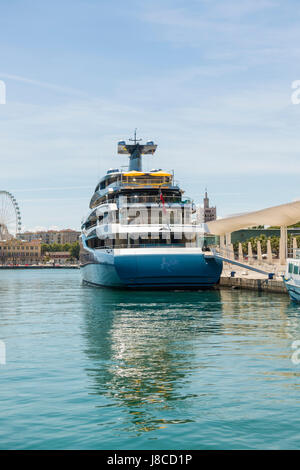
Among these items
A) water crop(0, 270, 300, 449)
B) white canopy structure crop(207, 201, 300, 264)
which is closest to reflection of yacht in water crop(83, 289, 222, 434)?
water crop(0, 270, 300, 449)

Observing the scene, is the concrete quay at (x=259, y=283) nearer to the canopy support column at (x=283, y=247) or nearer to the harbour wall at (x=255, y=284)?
the harbour wall at (x=255, y=284)

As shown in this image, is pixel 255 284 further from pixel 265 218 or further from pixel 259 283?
pixel 265 218

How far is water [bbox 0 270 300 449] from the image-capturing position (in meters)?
10.1

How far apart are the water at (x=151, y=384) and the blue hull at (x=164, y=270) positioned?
1398 cm

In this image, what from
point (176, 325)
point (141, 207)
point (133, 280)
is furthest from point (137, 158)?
point (176, 325)

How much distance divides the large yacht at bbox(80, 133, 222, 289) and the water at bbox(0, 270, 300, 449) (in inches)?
563

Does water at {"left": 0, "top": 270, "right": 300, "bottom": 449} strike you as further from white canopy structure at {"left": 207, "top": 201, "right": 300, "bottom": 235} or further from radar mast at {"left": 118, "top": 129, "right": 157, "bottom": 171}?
radar mast at {"left": 118, "top": 129, "right": 157, "bottom": 171}

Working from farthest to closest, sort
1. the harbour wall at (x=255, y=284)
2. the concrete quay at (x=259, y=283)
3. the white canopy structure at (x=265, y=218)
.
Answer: the white canopy structure at (x=265, y=218) → the concrete quay at (x=259, y=283) → the harbour wall at (x=255, y=284)

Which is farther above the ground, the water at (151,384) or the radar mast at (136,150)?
the radar mast at (136,150)

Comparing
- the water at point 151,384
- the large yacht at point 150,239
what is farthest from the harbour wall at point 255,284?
the water at point 151,384

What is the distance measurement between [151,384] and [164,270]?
27.5 meters

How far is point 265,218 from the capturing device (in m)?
54.7

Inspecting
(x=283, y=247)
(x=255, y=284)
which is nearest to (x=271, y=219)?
(x=283, y=247)

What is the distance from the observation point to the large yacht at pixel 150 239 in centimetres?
4131
